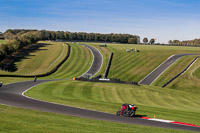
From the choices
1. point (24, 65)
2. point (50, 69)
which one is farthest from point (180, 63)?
point (24, 65)

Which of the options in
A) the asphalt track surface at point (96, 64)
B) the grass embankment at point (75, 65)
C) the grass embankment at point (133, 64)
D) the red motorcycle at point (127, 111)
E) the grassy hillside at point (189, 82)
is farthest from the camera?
the asphalt track surface at point (96, 64)

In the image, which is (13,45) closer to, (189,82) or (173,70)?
(173,70)

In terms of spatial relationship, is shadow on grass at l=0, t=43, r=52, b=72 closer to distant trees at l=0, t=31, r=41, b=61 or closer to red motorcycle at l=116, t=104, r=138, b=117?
distant trees at l=0, t=31, r=41, b=61

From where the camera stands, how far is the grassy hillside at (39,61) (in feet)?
327

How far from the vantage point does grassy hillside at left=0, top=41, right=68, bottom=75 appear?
327 ft

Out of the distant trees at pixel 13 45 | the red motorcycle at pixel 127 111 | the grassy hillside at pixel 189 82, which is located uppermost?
the distant trees at pixel 13 45

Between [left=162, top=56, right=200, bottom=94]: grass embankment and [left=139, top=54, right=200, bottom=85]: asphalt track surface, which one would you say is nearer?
[left=162, top=56, right=200, bottom=94]: grass embankment

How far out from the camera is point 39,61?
115 metres

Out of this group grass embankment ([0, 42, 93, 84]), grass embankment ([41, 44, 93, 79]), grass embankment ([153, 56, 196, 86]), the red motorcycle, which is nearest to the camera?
the red motorcycle

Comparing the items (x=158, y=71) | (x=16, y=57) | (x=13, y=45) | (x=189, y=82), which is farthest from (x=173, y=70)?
(x=13, y=45)

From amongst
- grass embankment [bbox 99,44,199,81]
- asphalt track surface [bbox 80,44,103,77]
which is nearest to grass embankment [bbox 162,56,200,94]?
grass embankment [bbox 99,44,199,81]

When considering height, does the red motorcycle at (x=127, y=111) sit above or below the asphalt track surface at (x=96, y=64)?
above

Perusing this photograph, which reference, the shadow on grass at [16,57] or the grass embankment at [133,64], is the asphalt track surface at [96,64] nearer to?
the grass embankment at [133,64]

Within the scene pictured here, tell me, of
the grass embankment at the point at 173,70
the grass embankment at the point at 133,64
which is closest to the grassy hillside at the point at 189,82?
the grass embankment at the point at 173,70
